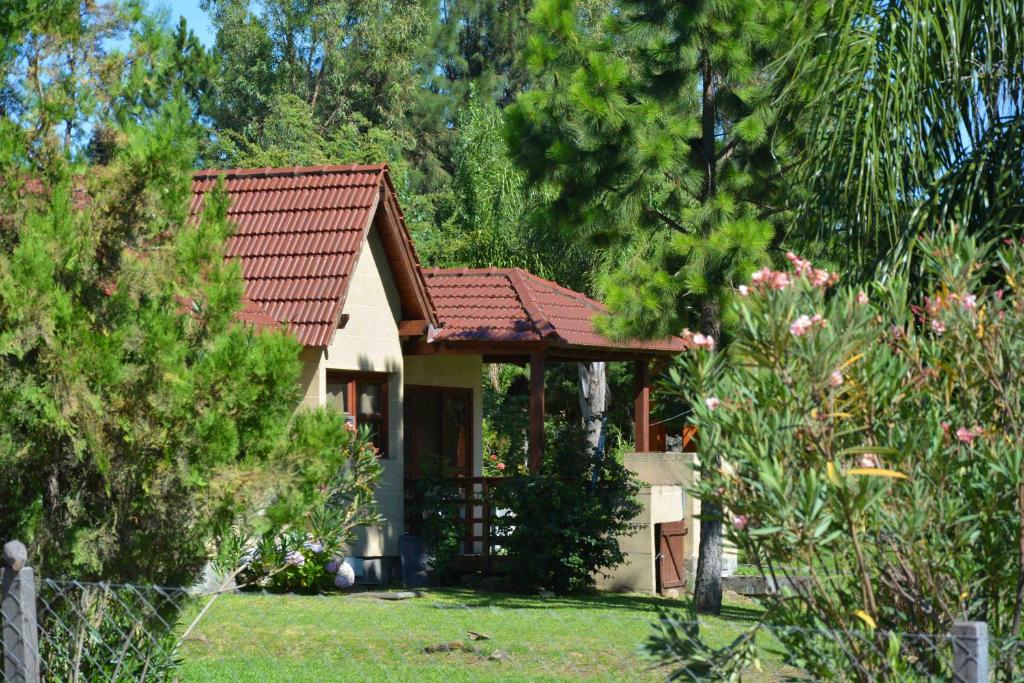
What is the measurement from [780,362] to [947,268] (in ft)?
3.75

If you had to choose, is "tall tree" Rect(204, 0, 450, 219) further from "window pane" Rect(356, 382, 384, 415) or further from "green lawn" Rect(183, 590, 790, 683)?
"green lawn" Rect(183, 590, 790, 683)

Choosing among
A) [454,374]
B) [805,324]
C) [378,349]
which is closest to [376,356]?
[378,349]

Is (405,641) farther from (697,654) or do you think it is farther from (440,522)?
(697,654)

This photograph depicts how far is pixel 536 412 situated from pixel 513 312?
1.55m

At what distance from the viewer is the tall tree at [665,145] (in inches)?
618

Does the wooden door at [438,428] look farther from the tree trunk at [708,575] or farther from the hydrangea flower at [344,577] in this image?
the tree trunk at [708,575]

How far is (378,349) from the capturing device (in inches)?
723

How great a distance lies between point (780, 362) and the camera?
5250mm

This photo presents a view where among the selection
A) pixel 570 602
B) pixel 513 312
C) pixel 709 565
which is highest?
pixel 513 312

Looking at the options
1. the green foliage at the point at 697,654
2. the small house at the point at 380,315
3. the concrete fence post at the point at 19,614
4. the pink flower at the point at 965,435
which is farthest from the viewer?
the small house at the point at 380,315

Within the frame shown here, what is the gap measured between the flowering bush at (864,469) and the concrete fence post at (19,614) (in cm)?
284

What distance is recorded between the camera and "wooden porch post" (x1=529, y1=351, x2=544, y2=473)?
1873 centimetres

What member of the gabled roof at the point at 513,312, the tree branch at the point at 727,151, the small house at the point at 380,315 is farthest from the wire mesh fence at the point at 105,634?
the tree branch at the point at 727,151

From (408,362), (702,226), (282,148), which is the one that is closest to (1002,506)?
(702,226)
